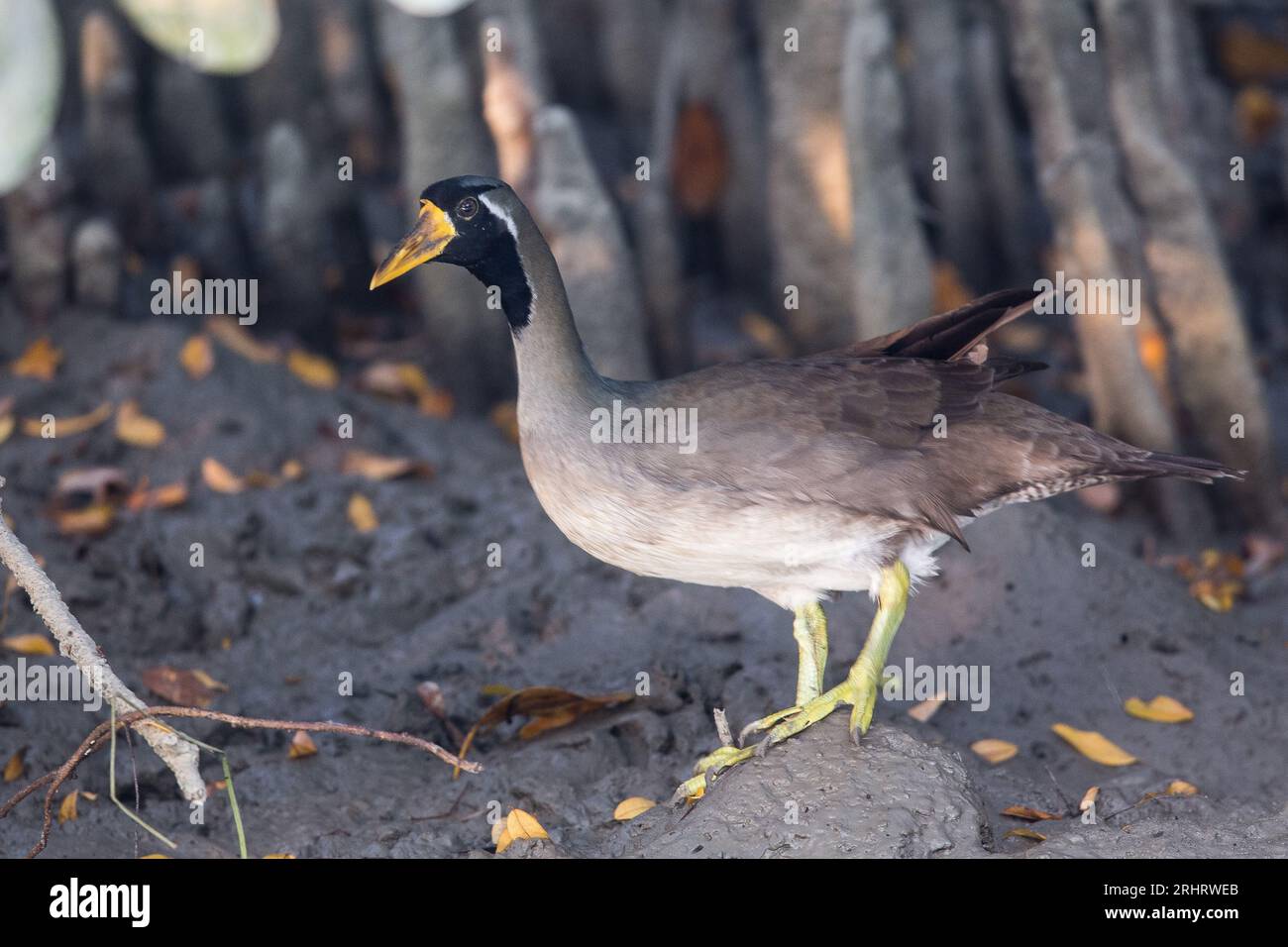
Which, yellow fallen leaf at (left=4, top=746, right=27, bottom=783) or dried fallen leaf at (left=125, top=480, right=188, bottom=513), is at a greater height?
dried fallen leaf at (left=125, top=480, right=188, bottom=513)

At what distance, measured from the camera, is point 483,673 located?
215 inches

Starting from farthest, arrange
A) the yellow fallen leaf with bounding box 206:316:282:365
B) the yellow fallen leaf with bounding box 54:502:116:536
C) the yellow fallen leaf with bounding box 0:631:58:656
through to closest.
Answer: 1. the yellow fallen leaf with bounding box 206:316:282:365
2. the yellow fallen leaf with bounding box 54:502:116:536
3. the yellow fallen leaf with bounding box 0:631:58:656

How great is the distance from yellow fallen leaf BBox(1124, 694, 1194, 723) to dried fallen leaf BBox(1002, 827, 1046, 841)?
51.1 inches

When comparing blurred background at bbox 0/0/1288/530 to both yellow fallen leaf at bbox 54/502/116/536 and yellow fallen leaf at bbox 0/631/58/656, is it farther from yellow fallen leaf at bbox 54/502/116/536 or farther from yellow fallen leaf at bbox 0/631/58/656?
yellow fallen leaf at bbox 0/631/58/656

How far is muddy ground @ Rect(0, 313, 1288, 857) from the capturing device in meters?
4.12

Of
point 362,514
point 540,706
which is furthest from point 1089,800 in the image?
point 362,514

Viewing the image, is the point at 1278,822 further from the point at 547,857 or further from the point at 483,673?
the point at 483,673

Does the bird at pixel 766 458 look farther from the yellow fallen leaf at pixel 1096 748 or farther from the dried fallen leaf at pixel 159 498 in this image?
the dried fallen leaf at pixel 159 498

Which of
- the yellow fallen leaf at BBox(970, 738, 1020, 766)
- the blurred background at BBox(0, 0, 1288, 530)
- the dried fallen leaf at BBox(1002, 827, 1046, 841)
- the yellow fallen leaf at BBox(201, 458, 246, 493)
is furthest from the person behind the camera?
the blurred background at BBox(0, 0, 1288, 530)

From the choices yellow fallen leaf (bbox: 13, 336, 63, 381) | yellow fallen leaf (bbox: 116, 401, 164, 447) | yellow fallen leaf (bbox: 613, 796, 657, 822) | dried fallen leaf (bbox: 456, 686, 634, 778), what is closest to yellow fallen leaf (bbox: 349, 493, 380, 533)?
yellow fallen leaf (bbox: 116, 401, 164, 447)

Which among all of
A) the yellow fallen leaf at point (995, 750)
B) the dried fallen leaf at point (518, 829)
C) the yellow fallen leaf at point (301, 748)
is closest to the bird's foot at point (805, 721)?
the dried fallen leaf at point (518, 829)

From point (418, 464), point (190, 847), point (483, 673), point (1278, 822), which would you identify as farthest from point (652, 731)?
point (418, 464)

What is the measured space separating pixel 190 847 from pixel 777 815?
170cm

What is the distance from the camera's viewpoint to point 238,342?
7.39 metres
